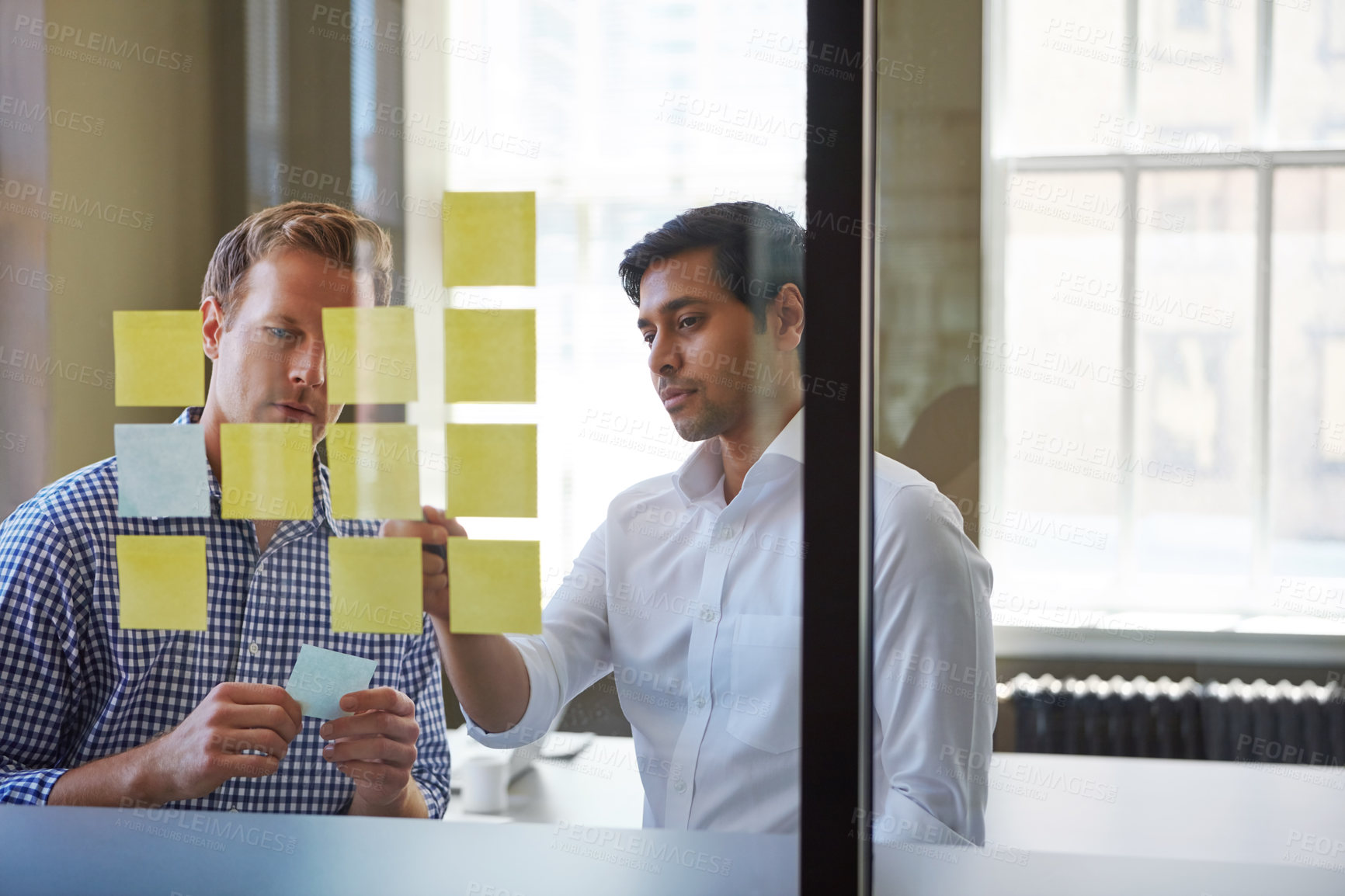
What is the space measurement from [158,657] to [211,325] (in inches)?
14.4

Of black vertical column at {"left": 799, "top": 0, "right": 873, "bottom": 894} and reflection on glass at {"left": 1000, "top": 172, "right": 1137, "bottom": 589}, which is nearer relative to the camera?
black vertical column at {"left": 799, "top": 0, "right": 873, "bottom": 894}

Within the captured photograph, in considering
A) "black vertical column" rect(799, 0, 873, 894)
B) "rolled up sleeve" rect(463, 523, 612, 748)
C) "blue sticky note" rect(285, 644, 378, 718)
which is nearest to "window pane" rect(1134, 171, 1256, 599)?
"black vertical column" rect(799, 0, 873, 894)

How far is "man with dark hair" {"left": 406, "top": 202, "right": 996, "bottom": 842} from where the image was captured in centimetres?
92

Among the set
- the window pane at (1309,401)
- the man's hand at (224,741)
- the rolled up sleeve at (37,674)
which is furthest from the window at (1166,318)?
the rolled up sleeve at (37,674)

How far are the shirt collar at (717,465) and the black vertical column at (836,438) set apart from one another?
0.08 m

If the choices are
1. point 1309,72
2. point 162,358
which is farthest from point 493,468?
point 1309,72

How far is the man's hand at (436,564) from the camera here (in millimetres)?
962

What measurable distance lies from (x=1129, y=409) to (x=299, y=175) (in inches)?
36.8

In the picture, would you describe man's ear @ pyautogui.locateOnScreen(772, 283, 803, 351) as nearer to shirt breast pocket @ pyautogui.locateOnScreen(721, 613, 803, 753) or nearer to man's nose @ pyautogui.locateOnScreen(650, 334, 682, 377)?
man's nose @ pyautogui.locateOnScreen(650, 334, 682, 377)

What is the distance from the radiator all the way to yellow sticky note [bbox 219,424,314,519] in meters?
0.77

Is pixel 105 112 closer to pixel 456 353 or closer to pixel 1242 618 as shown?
pixel 456 353

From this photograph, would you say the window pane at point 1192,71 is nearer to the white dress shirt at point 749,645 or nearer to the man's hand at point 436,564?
the white dress shirt at point 749,645

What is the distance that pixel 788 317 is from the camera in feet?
3.04

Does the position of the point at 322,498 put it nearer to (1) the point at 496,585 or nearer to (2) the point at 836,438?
(1) the point at 496,585
